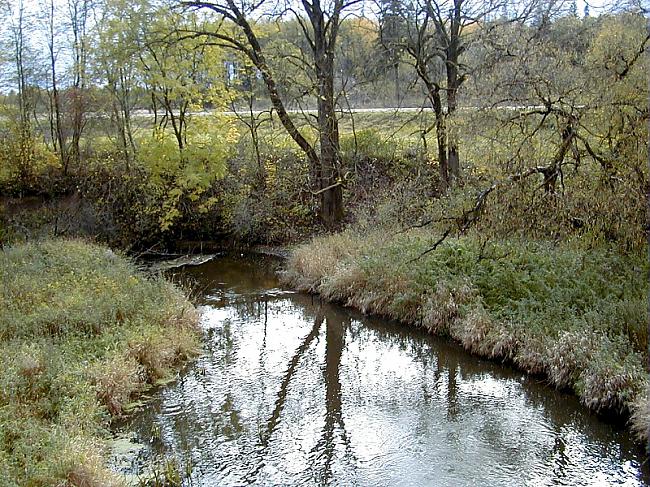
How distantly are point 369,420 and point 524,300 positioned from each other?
3.50 m

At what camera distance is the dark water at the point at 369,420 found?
6.65 metres

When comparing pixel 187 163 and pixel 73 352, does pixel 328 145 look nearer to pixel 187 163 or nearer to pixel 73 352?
pixel 187 163

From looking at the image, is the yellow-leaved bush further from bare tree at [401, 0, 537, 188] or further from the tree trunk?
bare tree at [401, 0, 537, 188]

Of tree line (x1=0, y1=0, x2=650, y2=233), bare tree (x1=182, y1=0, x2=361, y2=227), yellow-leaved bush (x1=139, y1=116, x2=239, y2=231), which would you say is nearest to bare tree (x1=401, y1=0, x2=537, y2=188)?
tree line (x1=0, y1=0, x2=650, y2=233)

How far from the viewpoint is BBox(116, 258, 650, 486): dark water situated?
262 inches

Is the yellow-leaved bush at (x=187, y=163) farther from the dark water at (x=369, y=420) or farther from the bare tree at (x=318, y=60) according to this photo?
the dark water at (x=369, y=420)

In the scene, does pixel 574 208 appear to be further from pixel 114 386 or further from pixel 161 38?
pixel 161 38

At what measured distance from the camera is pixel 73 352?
845cm

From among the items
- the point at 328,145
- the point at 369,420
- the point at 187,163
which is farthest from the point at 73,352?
the point at 328,145

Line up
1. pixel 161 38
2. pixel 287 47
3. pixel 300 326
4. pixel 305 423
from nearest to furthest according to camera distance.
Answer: pixel 305 423 → pixel 300 326 → pixel 161 38 → pixel 287 47

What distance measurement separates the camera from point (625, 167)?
8750 millimetres

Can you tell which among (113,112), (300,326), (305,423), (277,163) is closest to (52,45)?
(113,112)

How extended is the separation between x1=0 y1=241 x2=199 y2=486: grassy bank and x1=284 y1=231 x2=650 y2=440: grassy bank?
3.65 metres

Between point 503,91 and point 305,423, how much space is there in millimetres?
5891
